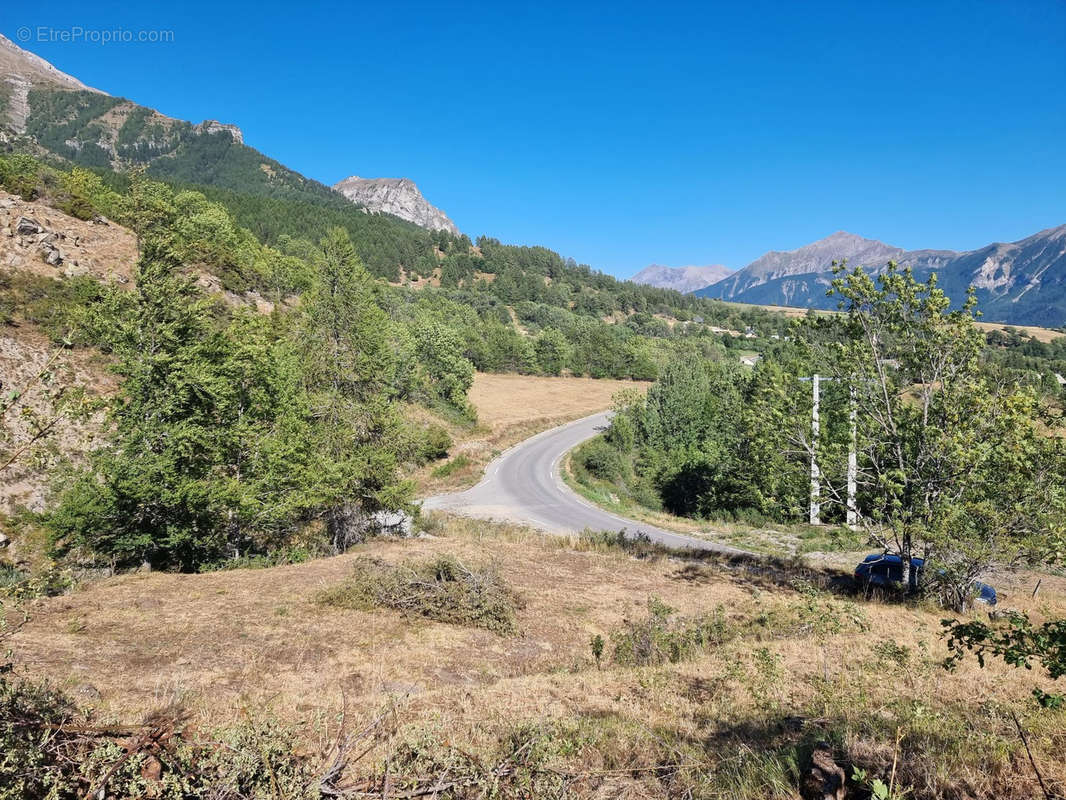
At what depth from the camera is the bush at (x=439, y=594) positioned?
41.0 ft

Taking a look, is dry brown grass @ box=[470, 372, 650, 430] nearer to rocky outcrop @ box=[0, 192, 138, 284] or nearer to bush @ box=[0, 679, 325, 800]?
rocky outcrop @ box=[0, 192, 138, 284]

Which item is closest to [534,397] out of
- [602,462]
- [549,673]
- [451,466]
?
[602,462]

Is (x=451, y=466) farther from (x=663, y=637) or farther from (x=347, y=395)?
(x=663, y=637)

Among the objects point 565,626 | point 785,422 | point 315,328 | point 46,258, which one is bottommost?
point 565,626

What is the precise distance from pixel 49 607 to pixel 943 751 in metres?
15.1

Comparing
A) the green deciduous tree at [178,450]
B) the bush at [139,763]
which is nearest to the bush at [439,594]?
the green deciduous tree at [178,450]

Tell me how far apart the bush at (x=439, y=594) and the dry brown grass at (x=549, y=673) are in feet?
0.90

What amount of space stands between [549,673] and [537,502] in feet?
72.9

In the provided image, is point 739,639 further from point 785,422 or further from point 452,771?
point 452,771

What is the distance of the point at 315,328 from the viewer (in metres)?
19.6

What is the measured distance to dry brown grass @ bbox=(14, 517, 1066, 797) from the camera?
230 inches

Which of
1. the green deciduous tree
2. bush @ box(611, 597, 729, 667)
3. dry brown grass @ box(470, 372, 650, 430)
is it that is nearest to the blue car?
bush @ box(611, 597, 729, 667)

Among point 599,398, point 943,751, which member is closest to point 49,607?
point 943,751

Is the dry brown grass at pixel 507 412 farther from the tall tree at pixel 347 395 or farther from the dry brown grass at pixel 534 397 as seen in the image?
the tall tree at pixel 347 395
